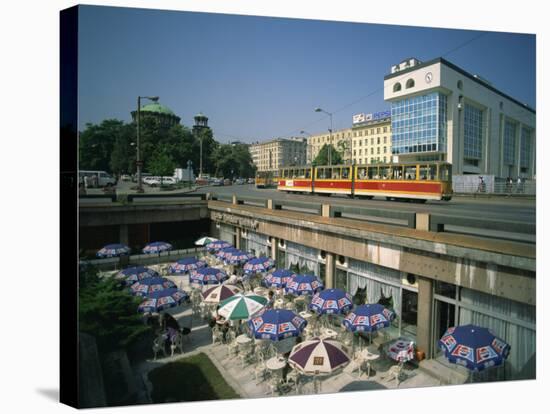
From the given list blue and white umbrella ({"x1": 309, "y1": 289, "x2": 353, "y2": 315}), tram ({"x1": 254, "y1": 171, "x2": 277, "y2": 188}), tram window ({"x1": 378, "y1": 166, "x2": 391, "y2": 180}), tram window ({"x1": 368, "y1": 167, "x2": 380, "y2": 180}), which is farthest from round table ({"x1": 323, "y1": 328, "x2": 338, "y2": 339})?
tram ({"x1": 254, "y1": 171, "x2": 277, "y2": 188})

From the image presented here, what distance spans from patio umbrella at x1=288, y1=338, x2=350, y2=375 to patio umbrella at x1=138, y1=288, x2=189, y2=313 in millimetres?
5198

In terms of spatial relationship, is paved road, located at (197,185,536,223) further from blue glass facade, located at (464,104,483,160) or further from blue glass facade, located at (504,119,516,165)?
blue glass facade, located at (464,104,483,160)

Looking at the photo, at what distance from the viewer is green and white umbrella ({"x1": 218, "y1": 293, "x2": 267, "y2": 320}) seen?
10.6 metres

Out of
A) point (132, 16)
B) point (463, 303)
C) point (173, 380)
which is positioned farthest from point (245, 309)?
point (132, 16)

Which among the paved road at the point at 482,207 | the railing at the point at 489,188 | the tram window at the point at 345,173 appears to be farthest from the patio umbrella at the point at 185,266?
the tram window at the point at 345,173

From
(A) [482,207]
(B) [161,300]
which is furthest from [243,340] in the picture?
(A) [482,207]

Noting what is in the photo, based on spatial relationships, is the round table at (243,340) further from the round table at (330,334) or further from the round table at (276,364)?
the round table at (330,334)

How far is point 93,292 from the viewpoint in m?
10.2

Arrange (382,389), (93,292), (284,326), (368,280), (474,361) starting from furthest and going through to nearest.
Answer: (368,280), (93,292), (284,326), (382,389), (474,361)

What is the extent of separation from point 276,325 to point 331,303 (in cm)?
200

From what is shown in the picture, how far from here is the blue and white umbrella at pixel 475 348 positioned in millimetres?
7176

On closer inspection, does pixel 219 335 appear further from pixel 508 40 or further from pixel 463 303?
pixel 508 40

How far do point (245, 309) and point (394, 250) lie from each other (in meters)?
4.65

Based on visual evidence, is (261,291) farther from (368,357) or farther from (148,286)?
(368,357)
